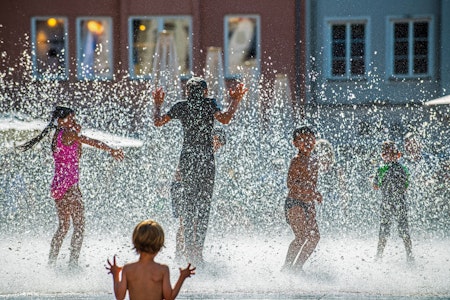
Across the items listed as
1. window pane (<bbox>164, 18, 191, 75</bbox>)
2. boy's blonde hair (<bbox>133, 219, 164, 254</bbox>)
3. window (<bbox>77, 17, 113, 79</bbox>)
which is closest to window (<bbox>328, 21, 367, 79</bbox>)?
window pane (<bbox>164, 18, 191, 75</bbox>)

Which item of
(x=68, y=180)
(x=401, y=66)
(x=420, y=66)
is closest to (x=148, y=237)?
(x=68, y=180)

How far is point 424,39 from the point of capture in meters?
22.3

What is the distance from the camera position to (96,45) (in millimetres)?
22016

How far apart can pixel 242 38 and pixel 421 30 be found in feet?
14.3

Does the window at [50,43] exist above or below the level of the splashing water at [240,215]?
above

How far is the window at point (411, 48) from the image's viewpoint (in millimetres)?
22172

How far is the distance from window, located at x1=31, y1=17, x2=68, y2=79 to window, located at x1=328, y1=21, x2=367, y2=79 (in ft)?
21.0

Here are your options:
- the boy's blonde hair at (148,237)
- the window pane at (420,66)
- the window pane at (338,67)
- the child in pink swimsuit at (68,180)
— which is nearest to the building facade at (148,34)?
the window pane at (338,67)

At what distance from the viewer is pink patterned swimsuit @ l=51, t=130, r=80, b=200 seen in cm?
693

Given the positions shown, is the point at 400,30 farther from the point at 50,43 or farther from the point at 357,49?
the point at 50,43

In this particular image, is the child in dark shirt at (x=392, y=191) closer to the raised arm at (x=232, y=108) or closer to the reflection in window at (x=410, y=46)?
the raised arm at (x=232, y=108)

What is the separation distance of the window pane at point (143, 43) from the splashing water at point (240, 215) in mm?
1380

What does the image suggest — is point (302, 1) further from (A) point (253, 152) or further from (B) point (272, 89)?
(A) point (253, 152)

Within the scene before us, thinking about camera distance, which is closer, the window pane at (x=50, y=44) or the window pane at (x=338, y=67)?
the window pane at (x=50, y=44)
